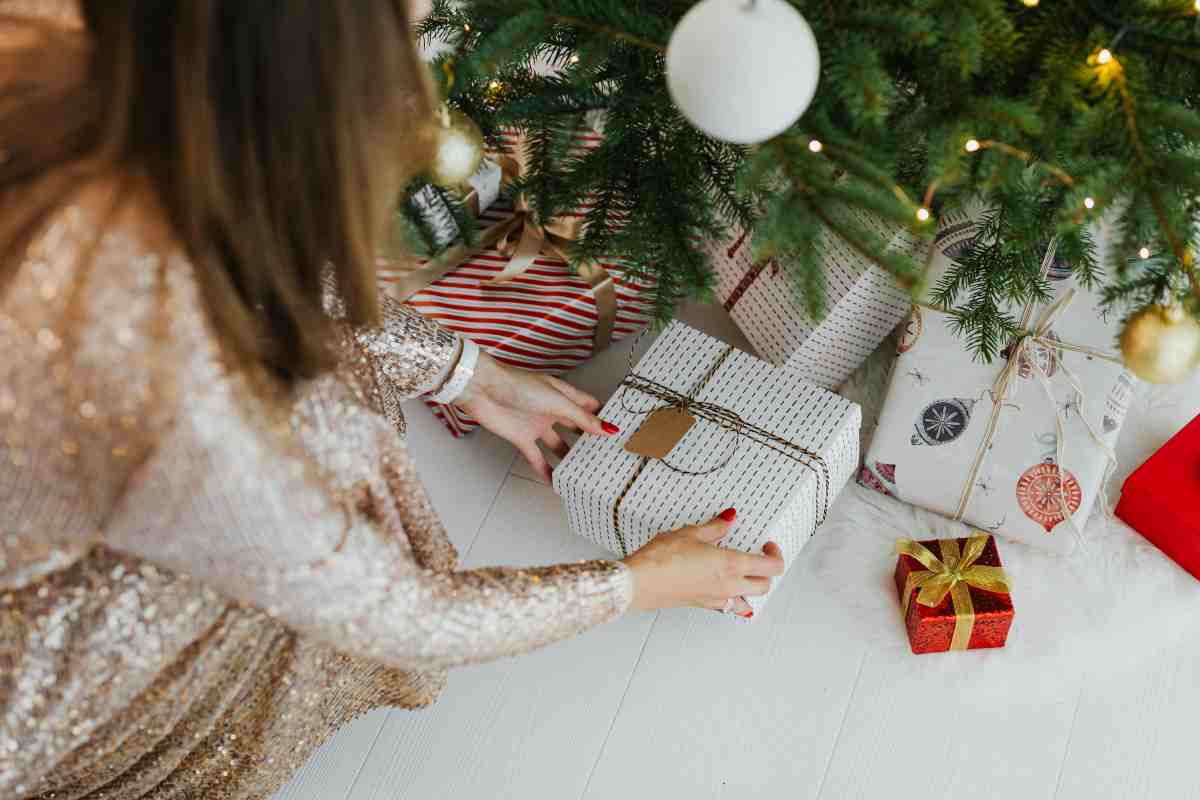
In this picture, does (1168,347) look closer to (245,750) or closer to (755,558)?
(755,558)

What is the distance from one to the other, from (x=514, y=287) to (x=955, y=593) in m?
0.64

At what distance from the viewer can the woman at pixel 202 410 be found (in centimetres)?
58

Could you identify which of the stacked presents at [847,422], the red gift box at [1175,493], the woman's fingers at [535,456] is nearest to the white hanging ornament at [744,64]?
the stacked presents at [847,422]

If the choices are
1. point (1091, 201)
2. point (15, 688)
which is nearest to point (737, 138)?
point (1091, 201)

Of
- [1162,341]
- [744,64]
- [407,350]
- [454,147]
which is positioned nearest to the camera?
[744,64]

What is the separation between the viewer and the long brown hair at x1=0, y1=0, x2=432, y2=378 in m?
0.56

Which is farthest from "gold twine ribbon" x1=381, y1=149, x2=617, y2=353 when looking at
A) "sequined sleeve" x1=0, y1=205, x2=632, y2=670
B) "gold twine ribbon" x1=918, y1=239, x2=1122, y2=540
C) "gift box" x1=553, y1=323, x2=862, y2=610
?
"sequined sleeve" x1=0, y1=205, x2=632, y2=670

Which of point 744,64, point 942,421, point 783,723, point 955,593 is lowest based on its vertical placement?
point 783,723

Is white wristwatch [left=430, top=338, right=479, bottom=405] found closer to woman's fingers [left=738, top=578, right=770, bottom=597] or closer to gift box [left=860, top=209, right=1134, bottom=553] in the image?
woman's fingers [left=738, top=578, right=770, bottom=597]

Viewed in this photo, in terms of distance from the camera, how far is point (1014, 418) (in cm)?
125

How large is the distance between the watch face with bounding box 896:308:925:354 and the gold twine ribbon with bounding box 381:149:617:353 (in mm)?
357

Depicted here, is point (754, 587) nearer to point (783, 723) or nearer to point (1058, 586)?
point (783, 723)

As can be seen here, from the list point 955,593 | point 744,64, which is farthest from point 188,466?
point 955,593

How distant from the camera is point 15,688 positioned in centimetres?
84
